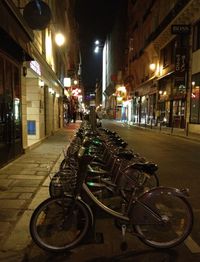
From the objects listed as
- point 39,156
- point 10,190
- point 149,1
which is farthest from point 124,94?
point 10,190

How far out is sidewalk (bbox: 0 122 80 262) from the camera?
4.36m

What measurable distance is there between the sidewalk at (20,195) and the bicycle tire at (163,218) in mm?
1511

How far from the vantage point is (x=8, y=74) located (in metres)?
10.1

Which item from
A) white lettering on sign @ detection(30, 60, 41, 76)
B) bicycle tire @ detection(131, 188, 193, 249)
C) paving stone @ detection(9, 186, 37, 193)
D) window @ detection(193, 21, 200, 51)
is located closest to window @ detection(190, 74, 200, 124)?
window @ detection(193, 21, 200, 51)

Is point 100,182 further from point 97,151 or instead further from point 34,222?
point 97,151

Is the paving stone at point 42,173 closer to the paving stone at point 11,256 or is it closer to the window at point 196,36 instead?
the paving stone at point 11,256

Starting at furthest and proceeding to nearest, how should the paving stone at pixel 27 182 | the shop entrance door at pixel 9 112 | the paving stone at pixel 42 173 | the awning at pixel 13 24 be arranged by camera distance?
the shop entrance door at pixel 9 112
the paving stone at pixel 42 173
the awning at pixel 13 24
the paving stone at pixel 27 182

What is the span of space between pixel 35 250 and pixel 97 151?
3.83 m

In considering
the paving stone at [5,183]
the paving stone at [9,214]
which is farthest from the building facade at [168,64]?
the paving stone at [9,214]

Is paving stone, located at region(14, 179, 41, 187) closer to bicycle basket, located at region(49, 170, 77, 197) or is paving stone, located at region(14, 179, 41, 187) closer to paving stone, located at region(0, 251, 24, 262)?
bicycle basket, located at region(49, 170, 77, 197)

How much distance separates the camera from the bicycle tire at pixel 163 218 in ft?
14.3

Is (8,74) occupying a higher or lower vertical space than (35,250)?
higher

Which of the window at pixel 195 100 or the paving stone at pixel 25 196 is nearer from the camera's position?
the paving stone at pixel 25 196

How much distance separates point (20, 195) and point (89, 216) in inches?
105
